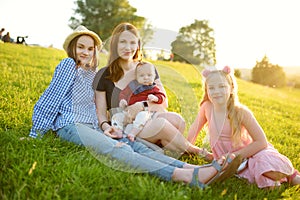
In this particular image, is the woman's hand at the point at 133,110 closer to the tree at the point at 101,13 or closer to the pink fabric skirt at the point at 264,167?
the pink fabric skirt at the point at 264,167

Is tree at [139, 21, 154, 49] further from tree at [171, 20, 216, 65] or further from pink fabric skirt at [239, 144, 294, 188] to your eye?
pink fabric skirt at [239, 144, 294, 188]

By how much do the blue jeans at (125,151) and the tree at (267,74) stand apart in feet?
118

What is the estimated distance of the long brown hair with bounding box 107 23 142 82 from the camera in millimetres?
3682

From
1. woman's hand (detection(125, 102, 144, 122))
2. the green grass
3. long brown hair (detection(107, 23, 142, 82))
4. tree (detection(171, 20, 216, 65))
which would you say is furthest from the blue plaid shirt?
tree (detection(171, 20, 216, 65))

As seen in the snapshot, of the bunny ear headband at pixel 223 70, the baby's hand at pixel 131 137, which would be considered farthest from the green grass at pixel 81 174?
the baby's hand at pixel 131 137

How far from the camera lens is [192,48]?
10.9 ft

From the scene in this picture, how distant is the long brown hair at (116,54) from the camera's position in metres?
3.68

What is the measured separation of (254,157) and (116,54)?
5.38ft

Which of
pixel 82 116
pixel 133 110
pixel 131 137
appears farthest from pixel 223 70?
pixel 82 116

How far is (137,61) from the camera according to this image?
388cm

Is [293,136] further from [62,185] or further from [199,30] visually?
[62,185]

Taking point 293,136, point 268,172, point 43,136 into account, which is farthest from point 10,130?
point 293,136

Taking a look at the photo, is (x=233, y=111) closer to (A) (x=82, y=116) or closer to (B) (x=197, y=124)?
(B) (x=197, y=124)

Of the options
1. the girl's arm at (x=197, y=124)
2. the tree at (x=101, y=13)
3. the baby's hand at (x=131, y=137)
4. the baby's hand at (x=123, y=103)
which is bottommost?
the baby's hand at (x=131, y=137)
